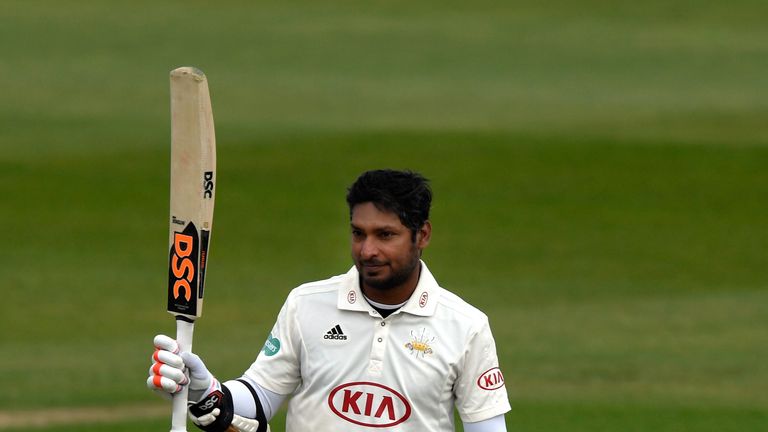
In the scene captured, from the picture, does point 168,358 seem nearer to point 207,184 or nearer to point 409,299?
point 207,184

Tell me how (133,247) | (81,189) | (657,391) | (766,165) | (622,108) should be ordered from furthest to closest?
(622,108) < (766,165) < (81,189) < (133,247) < (657,391)

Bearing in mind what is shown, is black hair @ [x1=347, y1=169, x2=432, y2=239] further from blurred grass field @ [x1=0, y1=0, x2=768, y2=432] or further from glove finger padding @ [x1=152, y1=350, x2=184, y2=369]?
blurred grass field @ [x1=0, y1=0, x2=768, y2=432]

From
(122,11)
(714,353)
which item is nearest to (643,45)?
(122,11)

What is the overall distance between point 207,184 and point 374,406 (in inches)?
42.9

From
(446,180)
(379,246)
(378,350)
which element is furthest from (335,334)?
(446,180)

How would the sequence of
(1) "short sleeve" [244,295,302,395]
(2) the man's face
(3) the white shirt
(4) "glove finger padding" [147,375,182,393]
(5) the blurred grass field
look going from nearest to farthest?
(4) "glove finger padding" [147,375,182,393]
(2) the man's face
(3) the white shirt
(1) "short sleeve" [244,295,302,395]
(5) the blurred grass field

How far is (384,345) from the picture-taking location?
5.91m

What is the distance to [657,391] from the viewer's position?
13.6 m

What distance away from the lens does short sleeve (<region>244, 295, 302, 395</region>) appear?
6.07 metres

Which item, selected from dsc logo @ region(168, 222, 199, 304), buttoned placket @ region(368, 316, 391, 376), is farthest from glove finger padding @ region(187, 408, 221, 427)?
buttoned placket @ region(368, 316, 391, 376)

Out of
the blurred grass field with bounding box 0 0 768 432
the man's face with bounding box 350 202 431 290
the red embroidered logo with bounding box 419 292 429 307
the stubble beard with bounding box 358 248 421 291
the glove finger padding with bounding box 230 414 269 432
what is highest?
the blurred grass field with bounding box 0 0 768 432

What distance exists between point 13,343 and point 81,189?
26.8 ft

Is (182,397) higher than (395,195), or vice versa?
(395,195)

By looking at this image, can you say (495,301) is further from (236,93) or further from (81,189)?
(236,93)
